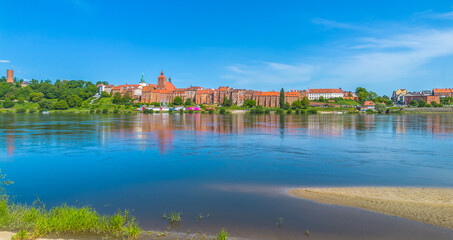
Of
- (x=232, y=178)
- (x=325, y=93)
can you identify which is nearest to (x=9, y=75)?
(x=325, y=93)

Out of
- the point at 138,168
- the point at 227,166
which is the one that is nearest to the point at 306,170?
the point at 227,166

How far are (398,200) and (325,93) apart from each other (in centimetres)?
15360

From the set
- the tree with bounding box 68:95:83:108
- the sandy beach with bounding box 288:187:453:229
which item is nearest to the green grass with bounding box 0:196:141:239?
the sandy beach with bounding box 288:187:453:229

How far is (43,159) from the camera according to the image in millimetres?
17703

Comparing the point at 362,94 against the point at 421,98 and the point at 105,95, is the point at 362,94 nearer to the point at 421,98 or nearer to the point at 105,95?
the point at 421,98

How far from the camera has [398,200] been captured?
9.57 meters

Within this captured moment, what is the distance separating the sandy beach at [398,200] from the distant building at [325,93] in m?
151

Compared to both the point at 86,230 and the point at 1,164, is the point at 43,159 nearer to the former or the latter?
the point at 1,164

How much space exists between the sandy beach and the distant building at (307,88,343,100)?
15107cm

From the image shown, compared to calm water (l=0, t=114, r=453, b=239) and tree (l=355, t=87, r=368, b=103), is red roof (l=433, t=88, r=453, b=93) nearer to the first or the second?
tree (l=355, t=87, r=368, b=103)

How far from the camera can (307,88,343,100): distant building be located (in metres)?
155

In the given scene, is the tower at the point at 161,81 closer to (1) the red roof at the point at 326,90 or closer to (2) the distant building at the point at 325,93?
(2) the distant building at the point at 325,93

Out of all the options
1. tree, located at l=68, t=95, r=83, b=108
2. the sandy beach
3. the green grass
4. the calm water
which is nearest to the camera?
the green grass

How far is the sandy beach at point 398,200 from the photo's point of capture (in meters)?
8.27
